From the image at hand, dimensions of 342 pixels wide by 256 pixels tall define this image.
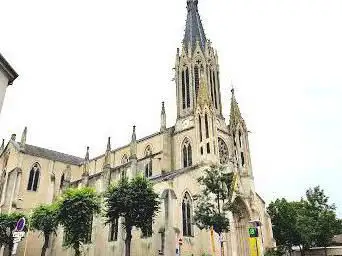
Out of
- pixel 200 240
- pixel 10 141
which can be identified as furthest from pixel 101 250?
pixel 10 141

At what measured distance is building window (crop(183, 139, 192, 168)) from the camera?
45.7 m

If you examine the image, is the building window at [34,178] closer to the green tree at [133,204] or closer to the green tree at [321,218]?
the green tree at [133,204]

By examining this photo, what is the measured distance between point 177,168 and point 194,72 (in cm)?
1553

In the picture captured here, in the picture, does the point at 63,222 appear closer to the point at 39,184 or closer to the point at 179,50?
the point at 39,184

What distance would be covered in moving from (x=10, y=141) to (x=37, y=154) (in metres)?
5.24

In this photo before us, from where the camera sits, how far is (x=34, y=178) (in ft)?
182

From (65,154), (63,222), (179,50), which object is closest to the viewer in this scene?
(63,222)

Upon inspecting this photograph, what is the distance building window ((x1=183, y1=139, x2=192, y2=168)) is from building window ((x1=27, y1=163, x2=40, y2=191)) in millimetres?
25951

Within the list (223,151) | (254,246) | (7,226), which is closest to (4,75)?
(254,246)

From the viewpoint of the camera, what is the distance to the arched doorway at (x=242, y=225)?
4209 centimetres

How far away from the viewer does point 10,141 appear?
58000 millimetres

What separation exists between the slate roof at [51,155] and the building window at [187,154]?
81.7 ft

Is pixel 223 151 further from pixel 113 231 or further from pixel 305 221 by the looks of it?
pixel 113 231

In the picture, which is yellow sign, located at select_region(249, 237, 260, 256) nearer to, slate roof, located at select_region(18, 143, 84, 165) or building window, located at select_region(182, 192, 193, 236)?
building window, located at select_region(182, 192, 193, 236)
